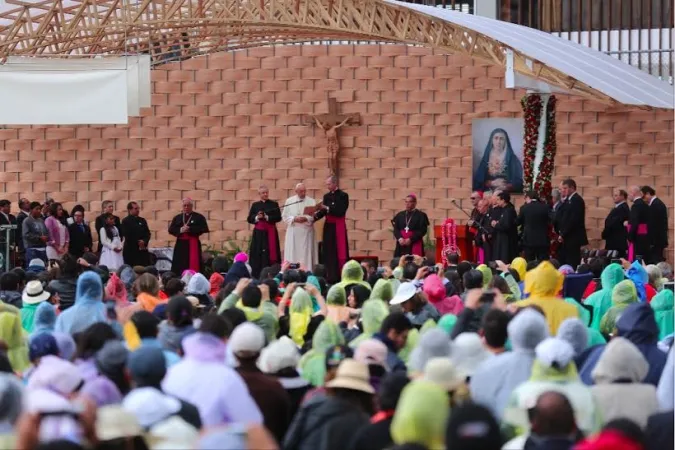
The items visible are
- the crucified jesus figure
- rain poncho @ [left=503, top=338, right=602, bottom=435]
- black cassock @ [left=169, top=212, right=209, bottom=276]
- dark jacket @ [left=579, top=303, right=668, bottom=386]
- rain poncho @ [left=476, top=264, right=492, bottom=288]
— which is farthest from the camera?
the crucified jesus figure

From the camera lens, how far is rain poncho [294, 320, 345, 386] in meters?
7.64

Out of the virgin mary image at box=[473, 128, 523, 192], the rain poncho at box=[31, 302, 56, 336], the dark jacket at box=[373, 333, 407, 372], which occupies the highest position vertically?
the virgin mary image at box=[473, 128, 523, 192]

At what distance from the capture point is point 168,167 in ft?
74.0

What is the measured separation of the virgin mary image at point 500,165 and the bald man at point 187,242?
407 cm

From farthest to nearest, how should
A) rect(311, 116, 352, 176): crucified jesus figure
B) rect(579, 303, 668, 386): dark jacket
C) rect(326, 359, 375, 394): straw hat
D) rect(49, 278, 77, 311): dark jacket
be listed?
rect(311, 116, 352, 176): crucified jesus figure < rect(49, 278, 77, 311): dark jacket < rect(579, 303, 668, 386): dark jacket < rect(326, 359, 375, 394): straw hat

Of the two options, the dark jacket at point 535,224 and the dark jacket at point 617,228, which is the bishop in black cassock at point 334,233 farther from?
the dark jacket at point 617,228

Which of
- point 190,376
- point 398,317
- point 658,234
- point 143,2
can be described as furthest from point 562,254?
point 190,376

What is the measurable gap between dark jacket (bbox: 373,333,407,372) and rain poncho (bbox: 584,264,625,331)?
347 centimetres

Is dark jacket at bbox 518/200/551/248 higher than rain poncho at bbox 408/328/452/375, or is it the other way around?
dark jacket at bbox 518/200/551/248

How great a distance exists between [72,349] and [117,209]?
15.1 metres

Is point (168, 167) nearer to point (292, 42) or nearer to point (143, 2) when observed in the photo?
point (292, 42)

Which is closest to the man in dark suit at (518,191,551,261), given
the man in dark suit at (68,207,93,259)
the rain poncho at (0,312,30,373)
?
the man in dark suit at (68,207,93,259)

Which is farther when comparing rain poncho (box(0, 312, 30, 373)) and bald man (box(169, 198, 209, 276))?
bald man (box(169, 198, 209, 276))

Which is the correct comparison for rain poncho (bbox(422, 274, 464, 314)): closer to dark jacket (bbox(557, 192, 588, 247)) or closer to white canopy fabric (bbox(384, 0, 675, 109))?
white canopy fabric (bbox(384, 0, 675, 109))
